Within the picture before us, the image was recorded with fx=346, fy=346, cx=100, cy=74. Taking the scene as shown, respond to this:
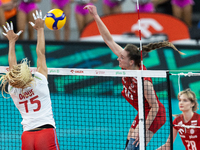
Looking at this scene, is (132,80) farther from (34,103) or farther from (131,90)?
(34,103)

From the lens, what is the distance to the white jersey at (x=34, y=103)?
15.3 feet

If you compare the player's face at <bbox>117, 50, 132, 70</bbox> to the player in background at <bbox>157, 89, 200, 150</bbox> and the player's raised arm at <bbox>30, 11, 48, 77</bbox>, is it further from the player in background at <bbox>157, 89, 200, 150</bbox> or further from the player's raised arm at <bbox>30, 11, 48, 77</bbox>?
the player's raised arm at <bbox>30, 11, 48, 77</bbox>

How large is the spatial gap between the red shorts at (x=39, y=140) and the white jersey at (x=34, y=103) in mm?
100

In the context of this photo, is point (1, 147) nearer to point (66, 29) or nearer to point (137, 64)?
point (137, 64)

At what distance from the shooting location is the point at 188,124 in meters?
5.38

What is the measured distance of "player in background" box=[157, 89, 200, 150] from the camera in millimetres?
5270

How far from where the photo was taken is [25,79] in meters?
4.50

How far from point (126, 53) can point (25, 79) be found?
159 centimetres

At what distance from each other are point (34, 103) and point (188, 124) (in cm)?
240

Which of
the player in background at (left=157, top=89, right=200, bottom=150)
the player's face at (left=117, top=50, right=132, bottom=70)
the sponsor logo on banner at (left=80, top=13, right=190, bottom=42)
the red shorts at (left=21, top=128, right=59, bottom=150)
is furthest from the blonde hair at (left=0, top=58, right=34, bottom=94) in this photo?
the sponsor logo on banner at (left=80, top=13, right=190, bottom=42)

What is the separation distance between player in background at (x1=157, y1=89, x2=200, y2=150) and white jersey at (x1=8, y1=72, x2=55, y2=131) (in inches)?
76.4

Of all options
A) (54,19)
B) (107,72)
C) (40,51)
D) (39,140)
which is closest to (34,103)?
(39,140)

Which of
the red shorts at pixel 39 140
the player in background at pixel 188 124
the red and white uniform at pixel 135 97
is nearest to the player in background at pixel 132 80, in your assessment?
the red and white uniform at pixel 135 97

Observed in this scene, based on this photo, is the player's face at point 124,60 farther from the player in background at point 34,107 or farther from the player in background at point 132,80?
the player in background at point 34,107
